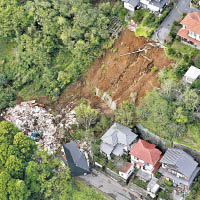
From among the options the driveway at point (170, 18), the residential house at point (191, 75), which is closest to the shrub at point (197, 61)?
the residential house at point (191, 75)

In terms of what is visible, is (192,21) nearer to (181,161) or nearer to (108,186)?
(181,161)

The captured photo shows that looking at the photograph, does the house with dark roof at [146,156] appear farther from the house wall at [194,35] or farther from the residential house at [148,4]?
the residential house at [148,4]

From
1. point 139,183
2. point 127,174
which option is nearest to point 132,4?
point 127,174

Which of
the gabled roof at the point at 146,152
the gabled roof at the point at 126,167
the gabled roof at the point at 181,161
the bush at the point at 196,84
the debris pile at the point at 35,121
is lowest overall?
the debris pile at the point at 35,121

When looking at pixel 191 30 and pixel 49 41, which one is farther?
pixel 49 41

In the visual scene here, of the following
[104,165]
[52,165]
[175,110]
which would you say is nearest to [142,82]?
[175,110]

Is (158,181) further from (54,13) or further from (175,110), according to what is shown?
(54,13)
